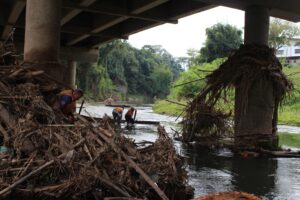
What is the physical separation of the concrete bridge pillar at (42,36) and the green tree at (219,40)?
50993mm

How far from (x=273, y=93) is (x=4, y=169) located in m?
11.2

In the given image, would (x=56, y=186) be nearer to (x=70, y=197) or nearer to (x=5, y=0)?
(x=70, y=197)

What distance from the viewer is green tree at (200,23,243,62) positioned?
62.9 m

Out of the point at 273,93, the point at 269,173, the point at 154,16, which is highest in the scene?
the point at 154,16

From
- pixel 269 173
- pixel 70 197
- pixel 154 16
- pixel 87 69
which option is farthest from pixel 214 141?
pixel 87 69

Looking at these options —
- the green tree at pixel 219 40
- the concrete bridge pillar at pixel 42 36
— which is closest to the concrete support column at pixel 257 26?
the concrete bridge pillar at pixel 42 36

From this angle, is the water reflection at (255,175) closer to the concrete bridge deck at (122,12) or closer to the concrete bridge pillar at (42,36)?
the concrete bridge pillar at (42,36)

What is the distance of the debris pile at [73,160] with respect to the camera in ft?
25.1

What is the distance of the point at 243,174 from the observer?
1231 cm

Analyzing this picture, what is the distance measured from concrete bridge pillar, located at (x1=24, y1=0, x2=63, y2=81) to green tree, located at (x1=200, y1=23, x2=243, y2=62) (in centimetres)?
5099

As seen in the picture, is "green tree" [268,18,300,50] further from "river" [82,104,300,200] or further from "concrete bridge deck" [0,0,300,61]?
"river" [82,104,300,200]

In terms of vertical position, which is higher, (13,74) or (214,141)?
(13,74)

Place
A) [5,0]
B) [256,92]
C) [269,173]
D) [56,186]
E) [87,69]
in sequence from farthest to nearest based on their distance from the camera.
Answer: [87,69], [5,0], [256,92], [269,173], [56,186]

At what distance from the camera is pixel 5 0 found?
70.1 ft
